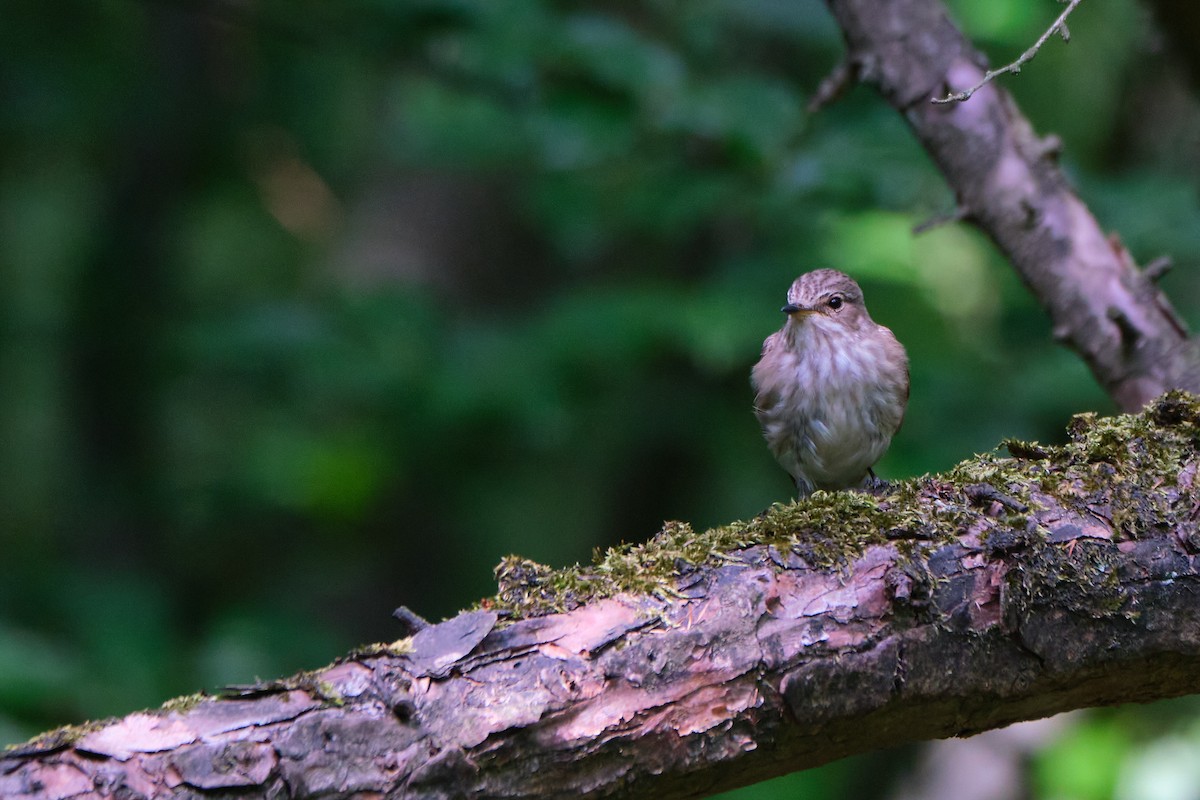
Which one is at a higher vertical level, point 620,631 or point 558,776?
point 620,631

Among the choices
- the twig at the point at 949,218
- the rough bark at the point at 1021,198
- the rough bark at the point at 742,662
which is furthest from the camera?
the twig at the point at 949,218

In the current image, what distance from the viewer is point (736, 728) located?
2.31 m

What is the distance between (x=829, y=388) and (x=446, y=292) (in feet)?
15.0

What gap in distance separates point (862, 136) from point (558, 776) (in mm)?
3459

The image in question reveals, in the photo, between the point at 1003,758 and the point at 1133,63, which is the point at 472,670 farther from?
the point at 1133,63

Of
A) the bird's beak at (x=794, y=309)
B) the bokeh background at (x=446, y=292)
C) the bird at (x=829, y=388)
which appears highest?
the bokeh background at (x=446, y=292)

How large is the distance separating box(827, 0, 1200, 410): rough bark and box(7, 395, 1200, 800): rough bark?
1124 millimetres

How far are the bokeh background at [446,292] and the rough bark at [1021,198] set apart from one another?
69cm

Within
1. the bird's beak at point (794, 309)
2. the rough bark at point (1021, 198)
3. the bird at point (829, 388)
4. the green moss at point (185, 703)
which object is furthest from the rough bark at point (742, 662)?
the bird's beak at point (794, 309)

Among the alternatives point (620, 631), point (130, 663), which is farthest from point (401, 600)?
point (620, 631)

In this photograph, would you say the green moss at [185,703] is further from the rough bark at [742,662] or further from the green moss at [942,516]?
the green moss at [942,516]

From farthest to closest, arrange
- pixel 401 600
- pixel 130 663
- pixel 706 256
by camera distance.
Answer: pixel 401 600
pixel 706 256
pixel 130 663

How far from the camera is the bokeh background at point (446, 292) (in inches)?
197

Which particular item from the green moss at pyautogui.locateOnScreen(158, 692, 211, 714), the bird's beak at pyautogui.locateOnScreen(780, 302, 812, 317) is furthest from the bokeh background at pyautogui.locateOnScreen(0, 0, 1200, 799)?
the green moss at pyautogui.locateOnScreen(158, 692, 211, 714)
